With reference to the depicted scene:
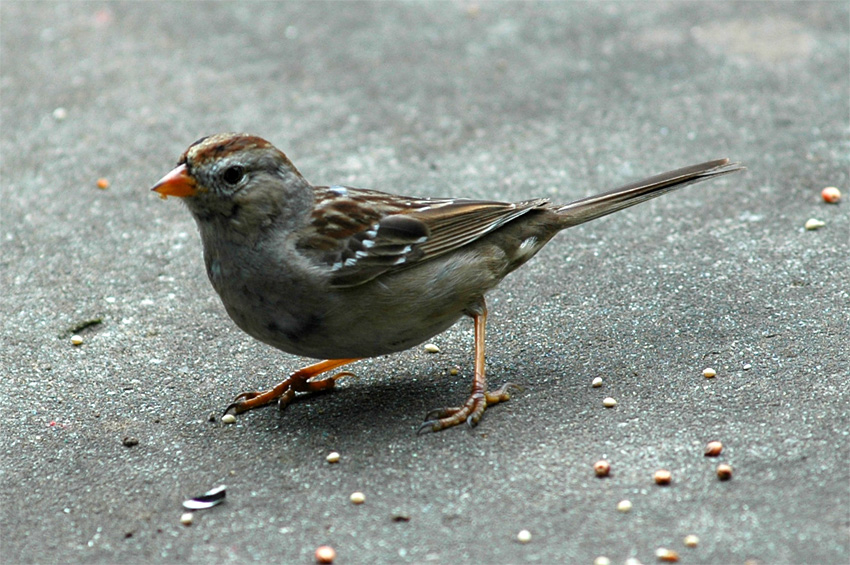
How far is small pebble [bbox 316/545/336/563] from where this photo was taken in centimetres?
352

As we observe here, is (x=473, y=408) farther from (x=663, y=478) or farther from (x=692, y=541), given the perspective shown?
(x=692, y=541)

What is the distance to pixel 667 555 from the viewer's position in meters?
3.38

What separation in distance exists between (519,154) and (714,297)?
206 cm

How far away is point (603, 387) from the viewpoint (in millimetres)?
4500

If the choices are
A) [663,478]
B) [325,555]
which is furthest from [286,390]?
[663,478]

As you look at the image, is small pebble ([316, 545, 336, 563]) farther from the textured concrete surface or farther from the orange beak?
the orange beak

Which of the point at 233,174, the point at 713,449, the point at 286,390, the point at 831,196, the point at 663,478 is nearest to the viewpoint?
the point at 663,478

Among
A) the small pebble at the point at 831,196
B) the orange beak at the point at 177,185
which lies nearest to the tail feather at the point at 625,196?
the small pebble at the point at 831,196

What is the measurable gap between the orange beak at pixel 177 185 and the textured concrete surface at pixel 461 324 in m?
1.04

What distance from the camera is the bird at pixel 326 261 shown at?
4.21 m

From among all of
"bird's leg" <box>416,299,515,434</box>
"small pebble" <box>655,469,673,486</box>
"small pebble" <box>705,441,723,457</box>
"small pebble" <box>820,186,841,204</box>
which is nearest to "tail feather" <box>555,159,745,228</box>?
"bird's leg" <box>416,299,515,434</box>

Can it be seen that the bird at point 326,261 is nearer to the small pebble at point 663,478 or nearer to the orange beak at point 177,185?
the orange beak at point 177,185

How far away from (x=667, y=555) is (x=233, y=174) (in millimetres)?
2224

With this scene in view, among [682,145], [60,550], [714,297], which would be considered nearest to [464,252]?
[714,297]
